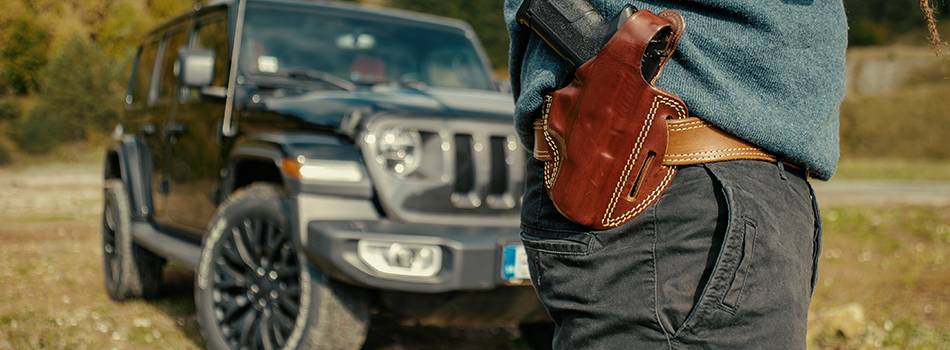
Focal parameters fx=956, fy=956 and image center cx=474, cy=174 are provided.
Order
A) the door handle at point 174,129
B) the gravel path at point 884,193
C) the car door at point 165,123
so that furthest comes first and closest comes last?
the gravel path at point 884,193, the car door at point 165,123, the door handle at point 174,129

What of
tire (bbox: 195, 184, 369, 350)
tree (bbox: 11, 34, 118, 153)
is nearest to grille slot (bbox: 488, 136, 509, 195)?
tire (bbox: 195, 184, 369, 350)

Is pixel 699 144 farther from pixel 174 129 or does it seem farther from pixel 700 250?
pixel 174 129

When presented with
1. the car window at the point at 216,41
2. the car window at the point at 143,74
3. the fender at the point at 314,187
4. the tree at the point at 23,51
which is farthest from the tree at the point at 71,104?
the fender at the point at 314,187

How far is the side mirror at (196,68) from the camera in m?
4.78

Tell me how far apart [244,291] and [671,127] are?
2.96 m

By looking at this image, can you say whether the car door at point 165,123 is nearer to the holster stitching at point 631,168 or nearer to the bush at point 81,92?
the holster stitching at point 631,168

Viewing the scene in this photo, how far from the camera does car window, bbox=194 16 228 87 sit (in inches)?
199

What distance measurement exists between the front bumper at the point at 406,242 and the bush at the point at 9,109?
15.5m

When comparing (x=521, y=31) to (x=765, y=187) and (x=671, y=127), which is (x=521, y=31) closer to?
(x=671, y=127)

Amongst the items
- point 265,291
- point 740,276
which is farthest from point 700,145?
point 265,291

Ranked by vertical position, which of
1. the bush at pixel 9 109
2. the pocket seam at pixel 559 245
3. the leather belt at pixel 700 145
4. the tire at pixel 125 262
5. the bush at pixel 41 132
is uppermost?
the leather belt at pixel 700 145

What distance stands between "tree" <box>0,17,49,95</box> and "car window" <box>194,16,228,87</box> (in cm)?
742

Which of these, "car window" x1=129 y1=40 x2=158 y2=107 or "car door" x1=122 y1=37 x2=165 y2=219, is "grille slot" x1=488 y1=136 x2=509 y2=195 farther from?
"car window" x1=129 y1=40 x2=158 y2=107

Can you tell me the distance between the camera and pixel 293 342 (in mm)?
3742
